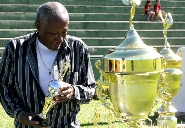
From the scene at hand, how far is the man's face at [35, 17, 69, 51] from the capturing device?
2.30 metres

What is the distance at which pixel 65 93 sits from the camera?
7.60ft

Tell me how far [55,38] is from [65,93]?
10.8 inches

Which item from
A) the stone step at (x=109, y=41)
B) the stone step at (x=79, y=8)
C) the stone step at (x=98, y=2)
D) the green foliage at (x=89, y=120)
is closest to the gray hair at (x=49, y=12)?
the green foliage at (x=89, y=120)

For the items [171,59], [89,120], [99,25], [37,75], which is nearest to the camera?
[37,75]

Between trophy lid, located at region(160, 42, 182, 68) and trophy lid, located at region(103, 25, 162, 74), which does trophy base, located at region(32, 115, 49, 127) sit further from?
trophy lid, located at region(160, 42, 182, 68)

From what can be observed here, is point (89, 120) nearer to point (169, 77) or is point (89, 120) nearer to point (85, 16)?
point (169, 77)

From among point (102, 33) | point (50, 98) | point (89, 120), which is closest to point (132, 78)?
point (50, 98)

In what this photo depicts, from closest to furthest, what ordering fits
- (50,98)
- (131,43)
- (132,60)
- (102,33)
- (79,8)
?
1. (132,60)
2. (131,43)
3. (50,98)
4. (102,33)
5. (79,8)

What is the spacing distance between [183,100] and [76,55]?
4.46 meters

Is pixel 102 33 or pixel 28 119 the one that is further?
pixel 102 33

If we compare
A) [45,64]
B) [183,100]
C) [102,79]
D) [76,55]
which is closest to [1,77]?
[45,64]

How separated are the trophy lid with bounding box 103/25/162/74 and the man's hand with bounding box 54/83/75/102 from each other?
0.33 m

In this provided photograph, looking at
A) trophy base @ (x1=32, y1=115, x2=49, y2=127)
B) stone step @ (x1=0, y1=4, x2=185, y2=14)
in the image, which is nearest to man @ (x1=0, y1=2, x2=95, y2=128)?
trophy base @ (x1=32, y1=115, x2=49, y2=127)

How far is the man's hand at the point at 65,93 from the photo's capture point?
226 centimetres
